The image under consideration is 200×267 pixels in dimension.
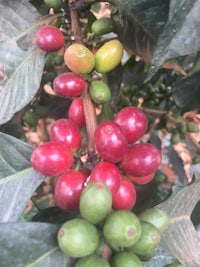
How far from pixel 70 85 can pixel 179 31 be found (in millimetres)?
238

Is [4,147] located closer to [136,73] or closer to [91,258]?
[91,258]

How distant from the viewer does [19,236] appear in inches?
23.9

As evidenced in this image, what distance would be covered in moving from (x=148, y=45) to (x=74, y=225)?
417 millimetres

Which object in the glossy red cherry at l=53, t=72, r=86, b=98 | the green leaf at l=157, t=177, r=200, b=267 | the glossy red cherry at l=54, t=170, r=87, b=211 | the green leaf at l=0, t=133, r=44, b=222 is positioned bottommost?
the green leaf at l=157, t=177, r=200, b=267

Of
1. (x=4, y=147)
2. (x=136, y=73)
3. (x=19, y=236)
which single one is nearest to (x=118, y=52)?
(x=4, y=147)

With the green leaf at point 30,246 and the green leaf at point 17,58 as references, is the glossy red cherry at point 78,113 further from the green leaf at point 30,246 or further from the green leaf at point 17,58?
the green leaf at point 30,246

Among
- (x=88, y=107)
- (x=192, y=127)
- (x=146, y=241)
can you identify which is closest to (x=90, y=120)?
(x=88, y=107)

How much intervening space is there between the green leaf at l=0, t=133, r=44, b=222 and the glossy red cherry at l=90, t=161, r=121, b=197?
17 cm

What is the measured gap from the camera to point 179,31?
61 cm

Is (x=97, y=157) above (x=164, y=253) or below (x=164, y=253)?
above

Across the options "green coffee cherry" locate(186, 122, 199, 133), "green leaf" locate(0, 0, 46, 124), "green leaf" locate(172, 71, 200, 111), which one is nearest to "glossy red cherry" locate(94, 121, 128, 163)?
"green leaf" locate(0, 0, 46, 124)

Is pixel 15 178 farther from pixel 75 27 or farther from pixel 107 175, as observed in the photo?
pixel 75 27

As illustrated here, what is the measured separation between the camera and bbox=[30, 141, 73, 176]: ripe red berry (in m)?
0.67

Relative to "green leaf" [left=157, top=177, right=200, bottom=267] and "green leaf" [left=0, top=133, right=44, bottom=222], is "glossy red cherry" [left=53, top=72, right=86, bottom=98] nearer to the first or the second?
"green leaf" [left=0, top=133, right=44, bottom=222]
